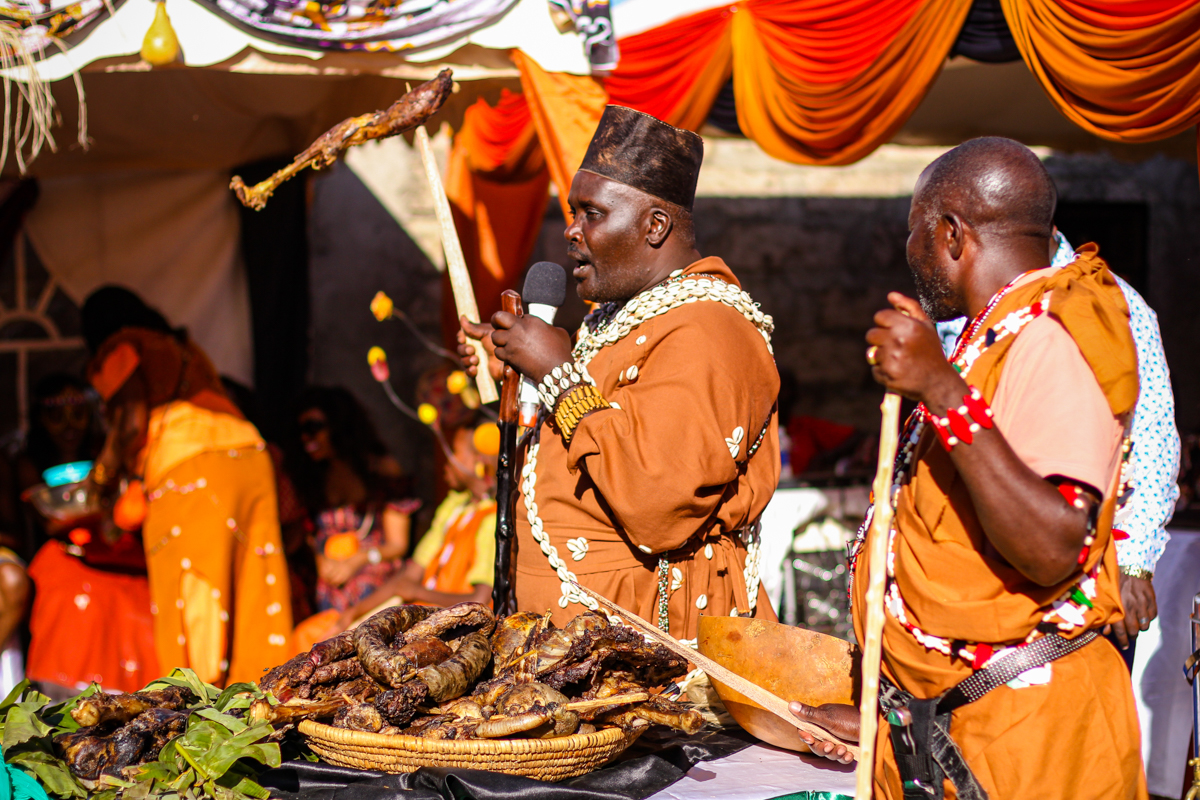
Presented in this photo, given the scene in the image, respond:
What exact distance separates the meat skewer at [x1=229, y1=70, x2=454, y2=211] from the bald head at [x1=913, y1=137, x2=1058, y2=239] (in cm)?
139

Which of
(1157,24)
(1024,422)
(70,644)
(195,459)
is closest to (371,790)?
(1024,422)

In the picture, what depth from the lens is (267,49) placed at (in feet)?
11.3

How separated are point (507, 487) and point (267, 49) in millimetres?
2069

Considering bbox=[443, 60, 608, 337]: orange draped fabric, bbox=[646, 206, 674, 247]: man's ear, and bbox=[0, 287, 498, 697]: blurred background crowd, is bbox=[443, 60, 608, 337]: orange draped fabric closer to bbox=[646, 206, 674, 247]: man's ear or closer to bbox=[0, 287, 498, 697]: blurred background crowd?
bbox=[0, 287, 498, 697]: blurred background crowd

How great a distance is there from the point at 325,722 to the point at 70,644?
10.6ft

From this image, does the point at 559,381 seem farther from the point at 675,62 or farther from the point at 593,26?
the point at 675,62

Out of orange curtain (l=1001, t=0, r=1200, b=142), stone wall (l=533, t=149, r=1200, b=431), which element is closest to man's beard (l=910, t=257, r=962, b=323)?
orange curtain (l=1001, t=0, r=1200, b=142)

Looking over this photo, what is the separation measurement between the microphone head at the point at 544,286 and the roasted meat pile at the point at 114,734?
1152 mm

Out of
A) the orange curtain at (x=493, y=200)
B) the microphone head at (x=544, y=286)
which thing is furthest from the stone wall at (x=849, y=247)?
the microphone head at (x=544, y=286)

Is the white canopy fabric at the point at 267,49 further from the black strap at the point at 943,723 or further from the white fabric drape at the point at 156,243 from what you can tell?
the black strap at the point at 943,723

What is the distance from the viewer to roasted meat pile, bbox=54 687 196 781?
63.7 inches

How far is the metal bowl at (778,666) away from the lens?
1.80 meters

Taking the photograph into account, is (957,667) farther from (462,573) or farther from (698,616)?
(462,573)

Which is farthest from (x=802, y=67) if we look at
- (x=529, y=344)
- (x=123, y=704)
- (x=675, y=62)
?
(x=123, y=704)
